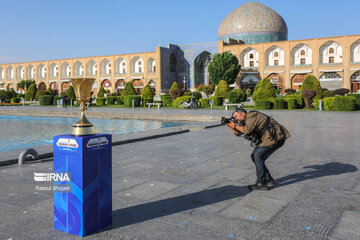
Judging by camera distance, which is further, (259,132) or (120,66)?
(120,66)

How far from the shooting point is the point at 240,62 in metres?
44.7

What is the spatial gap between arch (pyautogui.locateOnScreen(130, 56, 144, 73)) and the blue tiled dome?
13037mm

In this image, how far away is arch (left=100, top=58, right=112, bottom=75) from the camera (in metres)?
53.5

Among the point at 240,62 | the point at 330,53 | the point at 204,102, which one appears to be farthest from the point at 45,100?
the point at 330,53

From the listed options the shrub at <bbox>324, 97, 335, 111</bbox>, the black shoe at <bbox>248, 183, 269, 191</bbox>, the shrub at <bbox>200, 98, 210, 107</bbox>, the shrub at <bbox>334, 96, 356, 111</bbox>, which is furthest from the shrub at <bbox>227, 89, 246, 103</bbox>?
the black shoe at <bbox>248, 183, 269, 191</bbox>

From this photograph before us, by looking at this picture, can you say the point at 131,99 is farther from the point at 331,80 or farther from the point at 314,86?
the point at 331,80

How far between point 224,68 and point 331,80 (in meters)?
12.5

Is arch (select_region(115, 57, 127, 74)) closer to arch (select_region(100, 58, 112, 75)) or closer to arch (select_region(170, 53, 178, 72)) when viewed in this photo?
arch (select_region(100, 58, 112, 75))

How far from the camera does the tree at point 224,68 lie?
3953cm

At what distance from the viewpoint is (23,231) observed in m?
2.59

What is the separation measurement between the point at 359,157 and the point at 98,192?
178 inches

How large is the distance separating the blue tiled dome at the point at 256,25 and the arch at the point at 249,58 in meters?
4.43

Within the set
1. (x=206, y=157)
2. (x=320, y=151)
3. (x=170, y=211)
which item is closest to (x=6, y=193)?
(x=170, y=211)

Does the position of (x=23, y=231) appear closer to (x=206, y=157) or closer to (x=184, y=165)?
(x=184, y=165)
